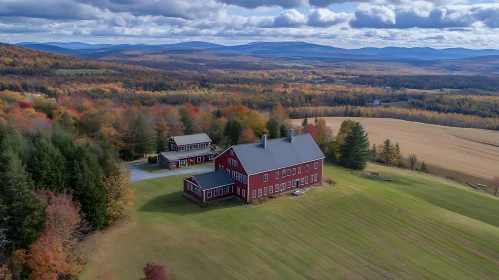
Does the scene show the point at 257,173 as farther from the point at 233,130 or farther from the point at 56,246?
the point at 233,130

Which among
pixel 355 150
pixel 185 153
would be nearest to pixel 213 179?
pixel 185 153

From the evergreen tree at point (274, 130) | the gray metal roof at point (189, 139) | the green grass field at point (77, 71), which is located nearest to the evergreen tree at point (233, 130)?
the evergreen tree at point (274, 130)

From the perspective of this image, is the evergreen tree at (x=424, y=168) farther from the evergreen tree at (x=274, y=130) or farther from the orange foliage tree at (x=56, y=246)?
the orange foliage tree at (x=56, y=246)

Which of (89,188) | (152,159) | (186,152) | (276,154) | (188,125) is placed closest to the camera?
(89,188)

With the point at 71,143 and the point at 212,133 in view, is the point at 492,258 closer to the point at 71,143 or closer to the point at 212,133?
the point at 71,143

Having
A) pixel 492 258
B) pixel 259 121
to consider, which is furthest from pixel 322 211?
pixel 259 121

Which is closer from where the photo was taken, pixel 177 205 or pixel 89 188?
pixel 89 188
